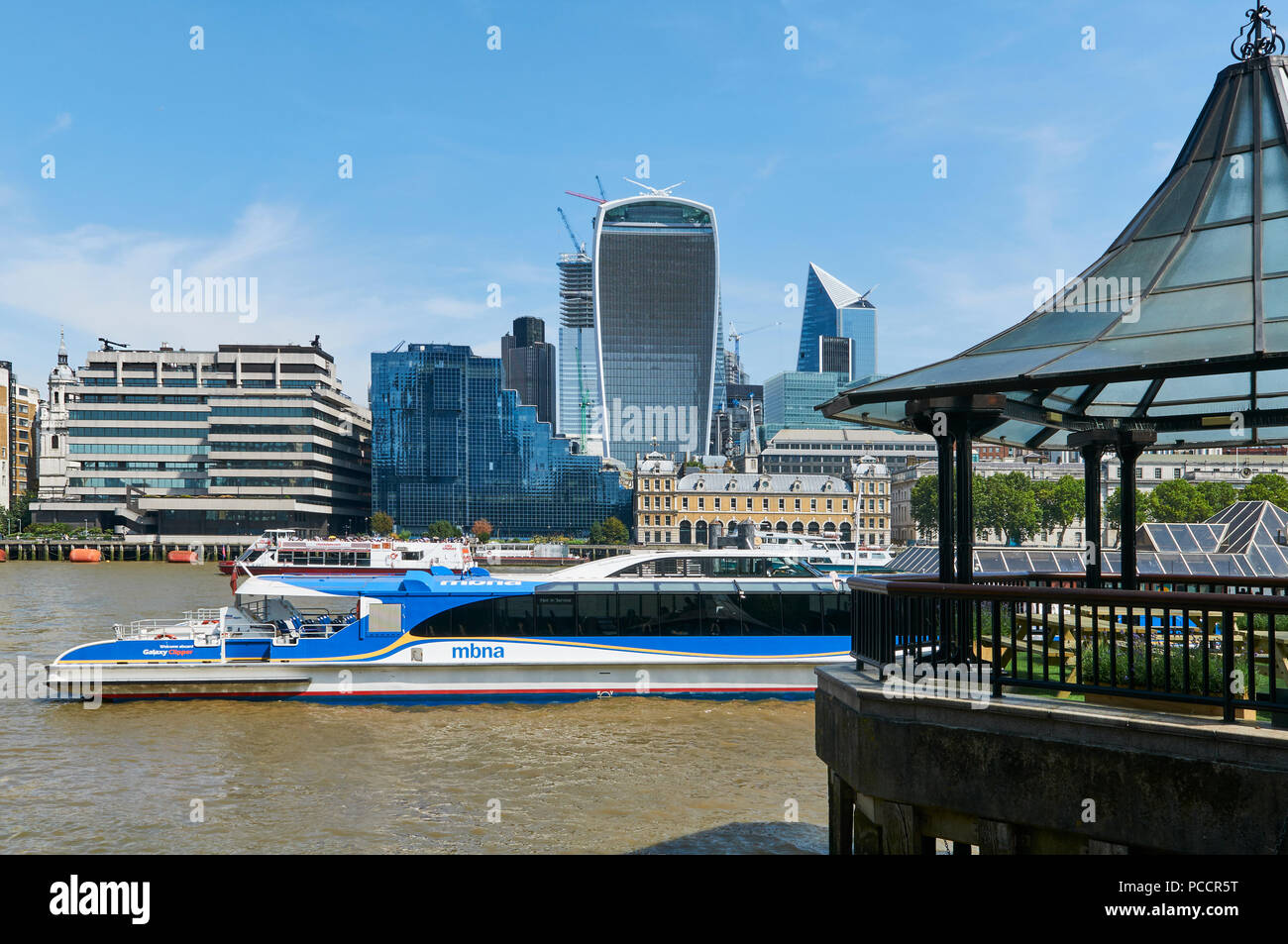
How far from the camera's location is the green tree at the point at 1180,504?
117125mm

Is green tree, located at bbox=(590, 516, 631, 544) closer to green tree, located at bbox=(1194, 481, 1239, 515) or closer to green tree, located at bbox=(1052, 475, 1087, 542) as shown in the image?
green tree, located at bbox=(1052, 475, 1087, 542)

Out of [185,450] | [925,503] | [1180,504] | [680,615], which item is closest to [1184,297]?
[680,615]

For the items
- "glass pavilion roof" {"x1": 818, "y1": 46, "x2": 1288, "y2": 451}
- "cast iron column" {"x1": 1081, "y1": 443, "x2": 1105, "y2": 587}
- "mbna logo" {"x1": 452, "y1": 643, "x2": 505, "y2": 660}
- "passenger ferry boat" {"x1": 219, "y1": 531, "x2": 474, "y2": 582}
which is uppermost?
"glass pavilion roof" {"x1": 818, "y1": 46, "x2": 1288, "y2": 451}

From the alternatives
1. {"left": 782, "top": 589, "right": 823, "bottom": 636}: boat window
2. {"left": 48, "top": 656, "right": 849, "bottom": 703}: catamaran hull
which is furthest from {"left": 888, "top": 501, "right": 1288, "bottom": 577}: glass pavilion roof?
{"left": 48, "top": 656, "right": 849, "bottom": 703}: catamaran hull

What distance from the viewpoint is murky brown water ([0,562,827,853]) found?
16.4 m

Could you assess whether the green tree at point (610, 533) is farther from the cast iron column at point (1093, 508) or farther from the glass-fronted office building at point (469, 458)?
the cast iron column at point (1093, 508)

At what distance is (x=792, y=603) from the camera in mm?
29719

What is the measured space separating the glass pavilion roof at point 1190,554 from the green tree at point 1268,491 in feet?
222

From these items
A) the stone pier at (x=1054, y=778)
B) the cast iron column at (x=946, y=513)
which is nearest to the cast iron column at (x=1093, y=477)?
the cast iron column at (x=946, y=513)

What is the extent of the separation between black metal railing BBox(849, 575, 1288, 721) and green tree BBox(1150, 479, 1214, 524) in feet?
395

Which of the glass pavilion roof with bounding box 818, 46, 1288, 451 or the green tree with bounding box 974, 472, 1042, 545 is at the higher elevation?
the glass pavilion roof with bounding box 818, 46, 1288, 451

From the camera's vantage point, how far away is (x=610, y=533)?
591 ft
